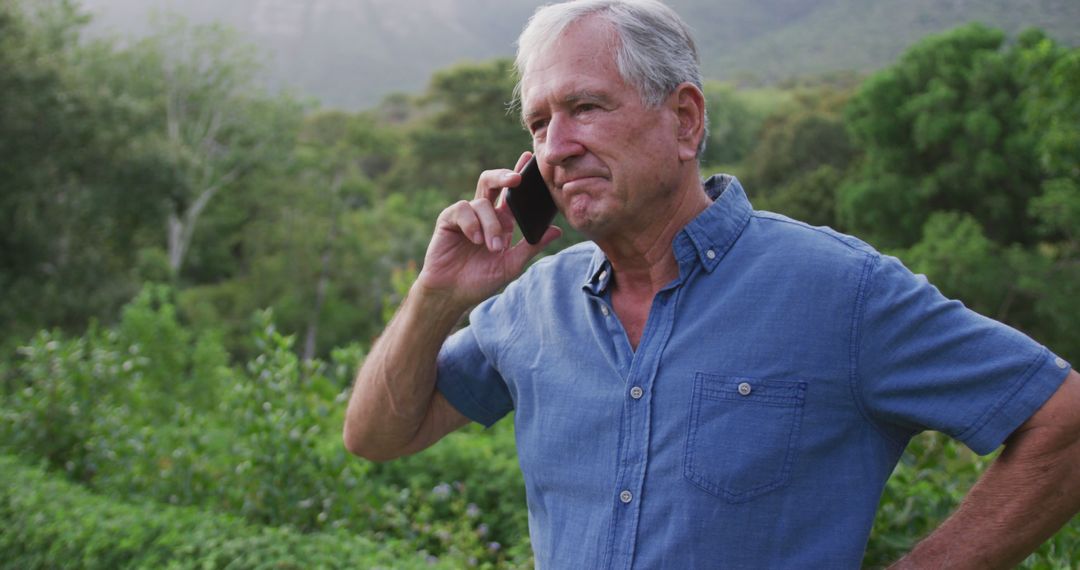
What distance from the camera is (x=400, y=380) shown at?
1.89 metres

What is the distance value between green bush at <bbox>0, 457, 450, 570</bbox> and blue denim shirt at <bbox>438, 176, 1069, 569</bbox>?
1.66m

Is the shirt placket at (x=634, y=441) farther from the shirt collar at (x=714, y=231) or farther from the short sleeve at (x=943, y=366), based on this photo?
the short sleeve at (x=943, y=366)

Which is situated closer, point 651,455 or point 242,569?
point 651,455

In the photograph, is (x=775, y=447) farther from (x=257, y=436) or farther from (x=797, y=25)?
(x=797, y=25)

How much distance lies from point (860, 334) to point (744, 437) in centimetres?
23

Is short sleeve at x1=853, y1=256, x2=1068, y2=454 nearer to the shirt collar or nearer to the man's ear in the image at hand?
the shirt collar

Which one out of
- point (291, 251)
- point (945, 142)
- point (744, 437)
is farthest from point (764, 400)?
point (291, 251)

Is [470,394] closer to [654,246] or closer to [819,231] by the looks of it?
[654,246]

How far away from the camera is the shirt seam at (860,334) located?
4.81ft

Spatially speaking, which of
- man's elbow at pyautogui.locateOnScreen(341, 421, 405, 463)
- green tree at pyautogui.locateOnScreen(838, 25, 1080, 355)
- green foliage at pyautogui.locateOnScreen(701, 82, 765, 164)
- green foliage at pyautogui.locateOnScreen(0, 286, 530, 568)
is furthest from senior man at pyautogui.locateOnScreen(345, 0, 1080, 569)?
green foliage at pyautogui.locateOnScreen(701, 82, 765, 164)

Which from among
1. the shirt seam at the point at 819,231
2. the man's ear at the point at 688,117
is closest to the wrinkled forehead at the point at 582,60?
the man's ear at the point at 688,117

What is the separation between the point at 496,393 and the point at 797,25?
163 feet

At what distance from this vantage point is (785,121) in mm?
38219

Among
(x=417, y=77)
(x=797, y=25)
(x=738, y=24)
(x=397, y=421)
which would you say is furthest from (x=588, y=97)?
(x=417, y=77)
